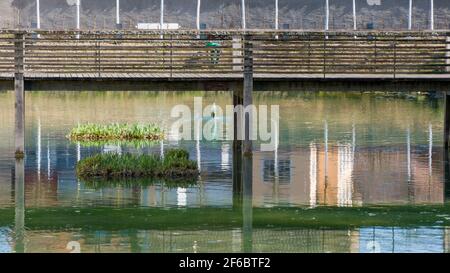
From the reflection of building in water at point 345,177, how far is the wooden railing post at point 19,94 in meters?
6.76

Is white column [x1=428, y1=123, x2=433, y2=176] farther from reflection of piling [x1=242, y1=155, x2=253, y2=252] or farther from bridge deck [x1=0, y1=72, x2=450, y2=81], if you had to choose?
reflection of piling [x1=242, y1=155, x2=253, y2=252]

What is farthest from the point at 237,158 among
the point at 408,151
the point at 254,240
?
the point at 254,240

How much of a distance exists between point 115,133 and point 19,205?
1433cm

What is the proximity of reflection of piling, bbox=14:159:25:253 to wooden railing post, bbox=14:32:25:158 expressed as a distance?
0.54 meters

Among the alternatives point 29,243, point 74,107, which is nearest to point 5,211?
point 29,243

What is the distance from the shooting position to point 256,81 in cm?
3906

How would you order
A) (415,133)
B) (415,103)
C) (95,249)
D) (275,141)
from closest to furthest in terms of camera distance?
1. (95,249)
2. (275,141)
3. (415,133)
4. (415,103)

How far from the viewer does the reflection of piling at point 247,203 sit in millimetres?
24109

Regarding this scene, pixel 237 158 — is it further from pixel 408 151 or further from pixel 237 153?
pixel 408 151

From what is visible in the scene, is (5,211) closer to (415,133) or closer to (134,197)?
(134,197)

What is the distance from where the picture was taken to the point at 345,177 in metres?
33.8

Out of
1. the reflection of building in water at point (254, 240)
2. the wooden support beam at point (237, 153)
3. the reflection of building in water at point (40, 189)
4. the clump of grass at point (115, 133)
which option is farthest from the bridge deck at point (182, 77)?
the reflection of building in water at point (254, 240)
